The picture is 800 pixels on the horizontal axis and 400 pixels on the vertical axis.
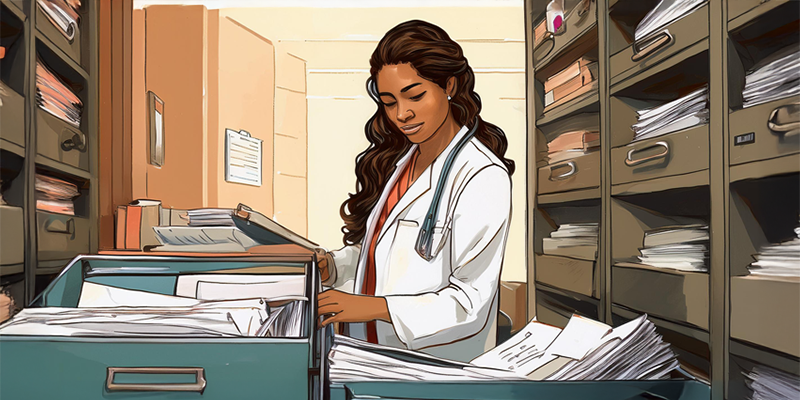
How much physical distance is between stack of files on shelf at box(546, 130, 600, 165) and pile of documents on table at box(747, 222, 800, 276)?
1.43 ft

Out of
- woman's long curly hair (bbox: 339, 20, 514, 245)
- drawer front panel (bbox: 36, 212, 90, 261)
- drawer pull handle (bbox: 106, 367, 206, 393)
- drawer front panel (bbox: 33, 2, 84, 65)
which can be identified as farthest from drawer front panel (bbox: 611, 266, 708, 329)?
drawer front panel (bbox: 33, 2, 84, 65)

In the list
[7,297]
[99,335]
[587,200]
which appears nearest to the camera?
[99,335]

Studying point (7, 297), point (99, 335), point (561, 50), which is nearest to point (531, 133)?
point (561, 50)

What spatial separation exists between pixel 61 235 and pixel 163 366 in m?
0.63

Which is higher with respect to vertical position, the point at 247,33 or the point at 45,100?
the point at 247,33

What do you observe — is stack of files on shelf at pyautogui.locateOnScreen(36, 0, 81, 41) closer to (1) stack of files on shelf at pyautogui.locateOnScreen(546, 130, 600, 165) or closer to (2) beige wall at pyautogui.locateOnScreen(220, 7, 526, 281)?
(2) beige wall at pyautogui.locateOnScreen(220, 7, 526, 281)

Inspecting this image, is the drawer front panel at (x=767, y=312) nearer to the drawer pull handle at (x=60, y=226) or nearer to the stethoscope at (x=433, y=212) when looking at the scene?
the stethoscope at (x=433, y=212)

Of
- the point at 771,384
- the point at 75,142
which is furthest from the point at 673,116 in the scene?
the point at 75,142

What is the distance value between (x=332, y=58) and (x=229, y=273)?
629 mm

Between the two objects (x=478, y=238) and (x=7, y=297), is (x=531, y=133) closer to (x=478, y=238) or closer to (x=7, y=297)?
(x=478, y=238)

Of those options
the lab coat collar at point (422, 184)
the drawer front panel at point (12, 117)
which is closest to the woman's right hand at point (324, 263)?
the lab coat collar at point (422, 184)

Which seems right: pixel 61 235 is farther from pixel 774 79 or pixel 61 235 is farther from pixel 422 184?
pixel 774 79

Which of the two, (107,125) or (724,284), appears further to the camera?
(107,125)

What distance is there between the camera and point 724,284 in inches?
30.6
